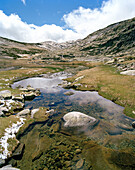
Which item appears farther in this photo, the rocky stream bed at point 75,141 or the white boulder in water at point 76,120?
the white boulder in water at point 76,120

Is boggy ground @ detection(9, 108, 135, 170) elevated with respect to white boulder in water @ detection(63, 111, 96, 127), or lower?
lower

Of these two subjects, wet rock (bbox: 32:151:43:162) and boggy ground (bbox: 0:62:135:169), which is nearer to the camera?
boggy ground (bbox: 0:62:135:169)

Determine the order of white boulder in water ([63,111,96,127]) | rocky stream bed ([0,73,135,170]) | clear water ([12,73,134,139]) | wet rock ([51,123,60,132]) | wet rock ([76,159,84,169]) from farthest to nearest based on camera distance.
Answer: white boulder in water ([63,111,96,127])
wet rock ([51,123,60,132])
clear water ([12,73,134,139])
rocky stream bed ([0,73,135,170])
wet rock ([76,159,84,169])

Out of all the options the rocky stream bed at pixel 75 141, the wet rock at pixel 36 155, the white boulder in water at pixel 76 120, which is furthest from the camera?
the white boulder in water at pixel 76 120

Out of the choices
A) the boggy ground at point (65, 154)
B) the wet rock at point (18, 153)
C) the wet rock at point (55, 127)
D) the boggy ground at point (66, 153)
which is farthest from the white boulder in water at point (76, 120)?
the wet rock at point (18, 153)

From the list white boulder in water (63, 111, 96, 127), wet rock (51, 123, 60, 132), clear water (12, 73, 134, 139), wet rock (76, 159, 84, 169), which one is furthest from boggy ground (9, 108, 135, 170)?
clear water (12, 73, 134, 139)

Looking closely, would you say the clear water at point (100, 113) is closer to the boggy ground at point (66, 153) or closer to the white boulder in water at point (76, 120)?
the white boulder in water at point (76, 120)

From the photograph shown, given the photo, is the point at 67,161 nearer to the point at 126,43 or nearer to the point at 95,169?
the point at 95,169

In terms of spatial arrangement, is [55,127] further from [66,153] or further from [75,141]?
[66,153]

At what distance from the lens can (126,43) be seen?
19162cm

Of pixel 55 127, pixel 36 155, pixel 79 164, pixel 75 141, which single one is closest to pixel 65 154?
pixel 79 164

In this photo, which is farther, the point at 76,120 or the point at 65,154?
the point at 76,120

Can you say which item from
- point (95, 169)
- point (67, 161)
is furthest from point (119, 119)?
point (67, 161)

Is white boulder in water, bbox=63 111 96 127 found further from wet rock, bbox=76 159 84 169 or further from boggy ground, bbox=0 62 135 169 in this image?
wet rock, bbox=76 159 84 169
